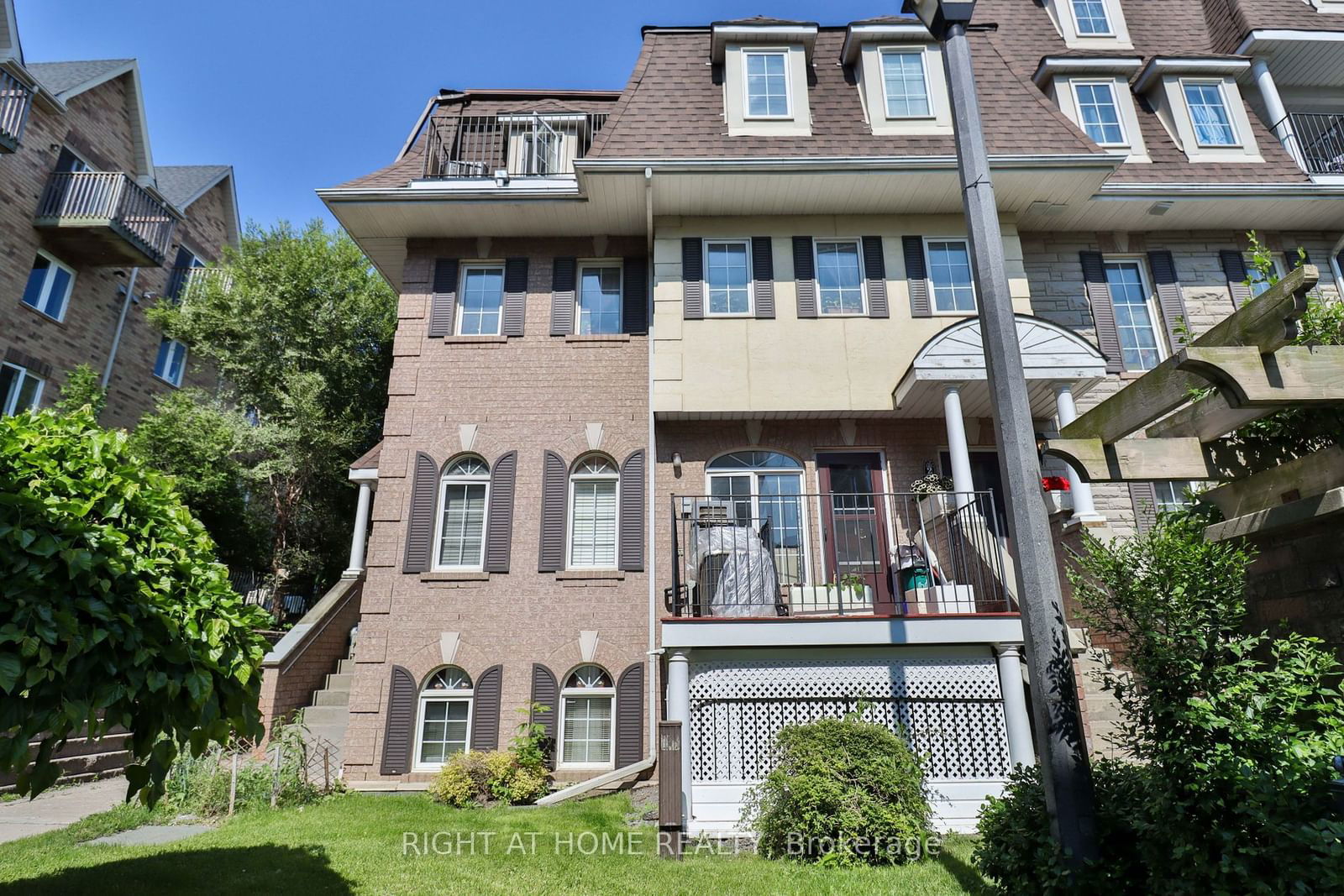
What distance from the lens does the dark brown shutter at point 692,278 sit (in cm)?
1019

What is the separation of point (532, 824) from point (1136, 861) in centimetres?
543

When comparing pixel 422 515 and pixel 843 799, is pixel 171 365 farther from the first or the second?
pixel 843 799

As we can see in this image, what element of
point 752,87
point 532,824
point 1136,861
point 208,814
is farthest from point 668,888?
point 752,87

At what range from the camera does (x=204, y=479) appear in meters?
13.8

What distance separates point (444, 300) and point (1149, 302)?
35.7ft

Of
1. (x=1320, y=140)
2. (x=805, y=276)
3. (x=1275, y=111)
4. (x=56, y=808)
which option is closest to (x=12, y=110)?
(x=56, y=808)

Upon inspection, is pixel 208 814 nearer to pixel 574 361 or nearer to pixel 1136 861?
pixel 574 361

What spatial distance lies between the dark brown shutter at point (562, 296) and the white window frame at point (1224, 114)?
9.95 m

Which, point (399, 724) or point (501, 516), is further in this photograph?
point (501, 516)

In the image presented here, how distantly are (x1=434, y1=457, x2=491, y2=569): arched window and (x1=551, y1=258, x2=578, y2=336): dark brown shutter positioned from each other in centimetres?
237

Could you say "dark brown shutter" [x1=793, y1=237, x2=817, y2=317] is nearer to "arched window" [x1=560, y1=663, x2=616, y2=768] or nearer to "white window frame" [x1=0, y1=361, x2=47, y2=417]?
"arched window" [x1=560, y1=663, x2=616, y2=768]

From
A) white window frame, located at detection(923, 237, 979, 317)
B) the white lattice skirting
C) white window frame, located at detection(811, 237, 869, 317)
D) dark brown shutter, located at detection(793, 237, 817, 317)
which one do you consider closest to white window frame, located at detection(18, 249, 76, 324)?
dark brown shutter, located at detection(793, 237, 817, 317)

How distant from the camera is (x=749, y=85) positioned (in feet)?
35.7

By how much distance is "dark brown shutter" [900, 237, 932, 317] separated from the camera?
33.3 feet
